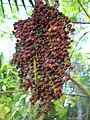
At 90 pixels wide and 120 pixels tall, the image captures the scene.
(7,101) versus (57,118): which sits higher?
(7,101)

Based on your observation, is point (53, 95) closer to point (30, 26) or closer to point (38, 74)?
point (38, 74)

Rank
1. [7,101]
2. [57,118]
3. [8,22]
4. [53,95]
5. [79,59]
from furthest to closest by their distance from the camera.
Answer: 1. [8,22]
2. [79,59]
3. [57,118]
4. [7,101]
5. [53,95]

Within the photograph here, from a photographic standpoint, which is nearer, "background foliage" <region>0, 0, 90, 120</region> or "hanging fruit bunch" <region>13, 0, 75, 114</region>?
"hanging fruit bunch" <region>13, 0, 75, 114</region>

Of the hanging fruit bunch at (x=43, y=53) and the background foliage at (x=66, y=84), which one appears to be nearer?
the hanging fruit bunch at (x=43, y=53)

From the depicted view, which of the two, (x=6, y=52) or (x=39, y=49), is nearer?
(x=39, y=49)

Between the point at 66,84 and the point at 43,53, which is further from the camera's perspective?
the point at 66,84

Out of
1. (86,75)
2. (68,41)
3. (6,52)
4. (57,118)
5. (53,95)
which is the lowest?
(57,118)

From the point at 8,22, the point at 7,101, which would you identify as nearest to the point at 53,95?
the point at 7,101

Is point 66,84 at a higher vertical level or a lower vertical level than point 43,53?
lower
